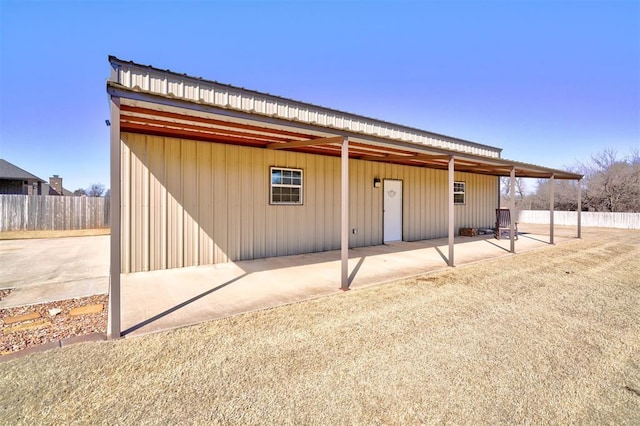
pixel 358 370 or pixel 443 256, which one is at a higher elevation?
pixel 443 256

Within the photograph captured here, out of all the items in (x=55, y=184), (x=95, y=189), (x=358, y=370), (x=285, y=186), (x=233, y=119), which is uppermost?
(x=95, y=189)

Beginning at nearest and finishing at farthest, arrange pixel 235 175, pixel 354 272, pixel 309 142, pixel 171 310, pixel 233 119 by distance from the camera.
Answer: pixel 171 310
pixel 233 119
pixel 309 142
pixel 354 272
pixel 235 175

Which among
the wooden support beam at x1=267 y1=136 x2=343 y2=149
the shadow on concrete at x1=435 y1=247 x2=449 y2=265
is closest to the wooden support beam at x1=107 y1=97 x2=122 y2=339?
the wooden support beam at x1=267 y1=136 x2=343 y2=149

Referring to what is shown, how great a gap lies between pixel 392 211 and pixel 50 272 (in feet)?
27.7

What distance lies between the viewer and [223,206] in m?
6.15

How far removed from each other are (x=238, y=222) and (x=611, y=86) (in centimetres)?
1799

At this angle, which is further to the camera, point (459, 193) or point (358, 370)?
point (459, 193)

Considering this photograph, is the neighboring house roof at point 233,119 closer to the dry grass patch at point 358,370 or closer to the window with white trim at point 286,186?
the window with white trim at point 286,186

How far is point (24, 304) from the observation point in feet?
12.8

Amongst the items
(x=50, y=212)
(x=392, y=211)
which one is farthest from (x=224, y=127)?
(x=50, y=212)

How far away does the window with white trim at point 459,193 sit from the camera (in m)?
11.2

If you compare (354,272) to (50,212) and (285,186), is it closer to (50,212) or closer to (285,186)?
(285,186)

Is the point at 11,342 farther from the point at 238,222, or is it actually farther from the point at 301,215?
the point at 301,215

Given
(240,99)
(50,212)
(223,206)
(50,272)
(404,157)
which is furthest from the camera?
(50,212)
